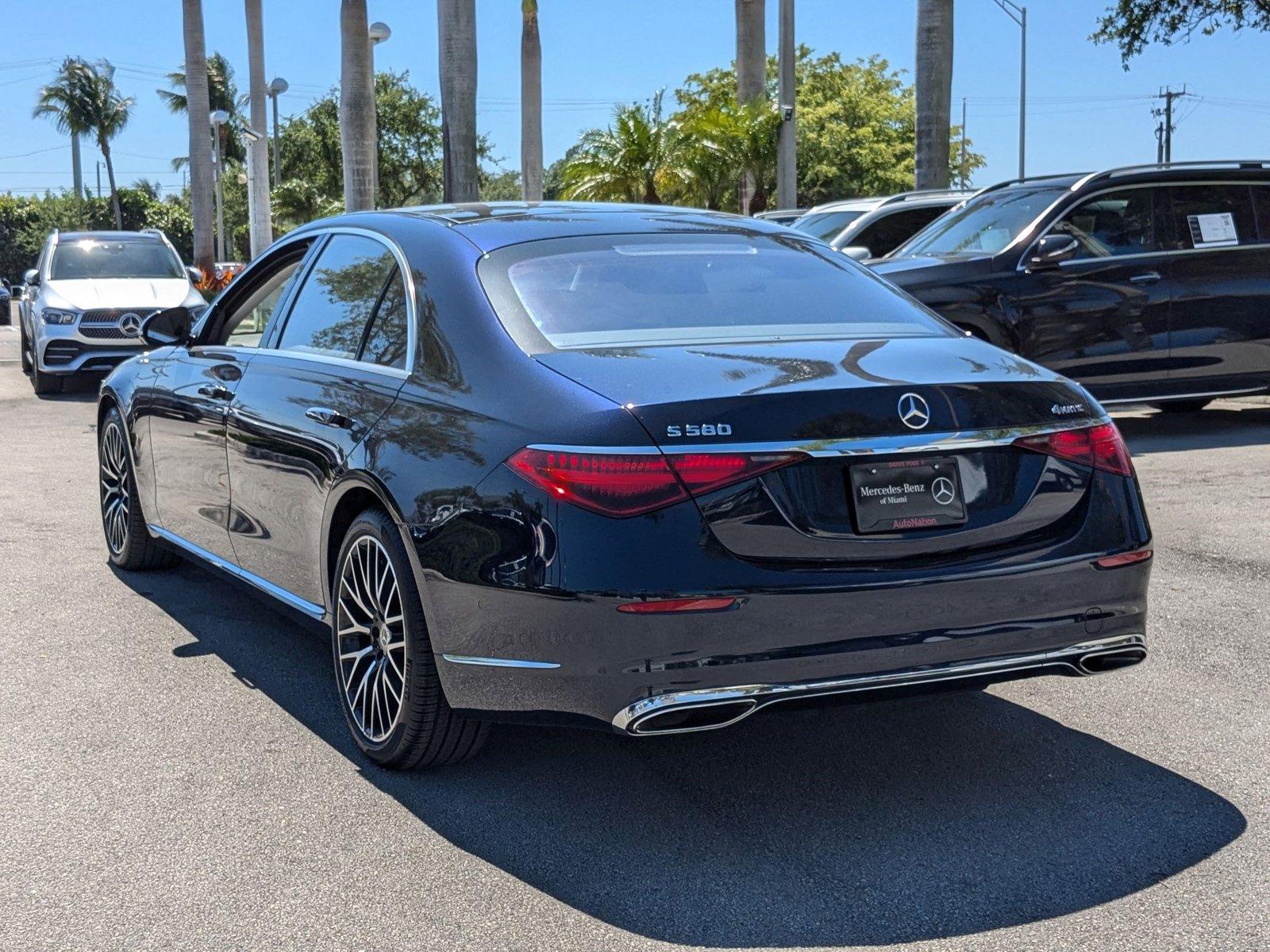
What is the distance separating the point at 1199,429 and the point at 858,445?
8.84 m

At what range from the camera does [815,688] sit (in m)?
3.65

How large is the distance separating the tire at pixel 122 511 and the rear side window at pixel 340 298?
1.78 metres

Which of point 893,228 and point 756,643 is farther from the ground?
point 893,228

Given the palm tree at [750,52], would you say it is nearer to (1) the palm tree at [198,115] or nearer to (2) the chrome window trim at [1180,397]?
(1) the palm tree at [198,115]

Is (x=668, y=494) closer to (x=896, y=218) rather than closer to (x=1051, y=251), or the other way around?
(x=1051, y=251)

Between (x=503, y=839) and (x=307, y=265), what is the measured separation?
2.37 meters

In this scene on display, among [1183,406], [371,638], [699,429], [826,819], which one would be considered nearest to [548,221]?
[371,638]

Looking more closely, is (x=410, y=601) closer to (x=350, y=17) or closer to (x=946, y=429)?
(x=946, y=429)

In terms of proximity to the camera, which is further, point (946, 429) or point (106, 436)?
point (106, 436)

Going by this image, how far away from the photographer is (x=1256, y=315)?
36.1ft

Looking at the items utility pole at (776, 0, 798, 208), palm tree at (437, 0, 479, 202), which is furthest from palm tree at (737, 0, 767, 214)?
palm tree at (437, 0, 479, 202)

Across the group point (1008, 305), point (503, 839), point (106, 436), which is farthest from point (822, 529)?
point (1008, 305)

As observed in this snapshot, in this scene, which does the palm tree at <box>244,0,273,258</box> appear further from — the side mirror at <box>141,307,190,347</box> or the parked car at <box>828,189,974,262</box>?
the side mirror at <box>141,307,190,347</box>

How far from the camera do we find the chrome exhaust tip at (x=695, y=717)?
3.59 meters
